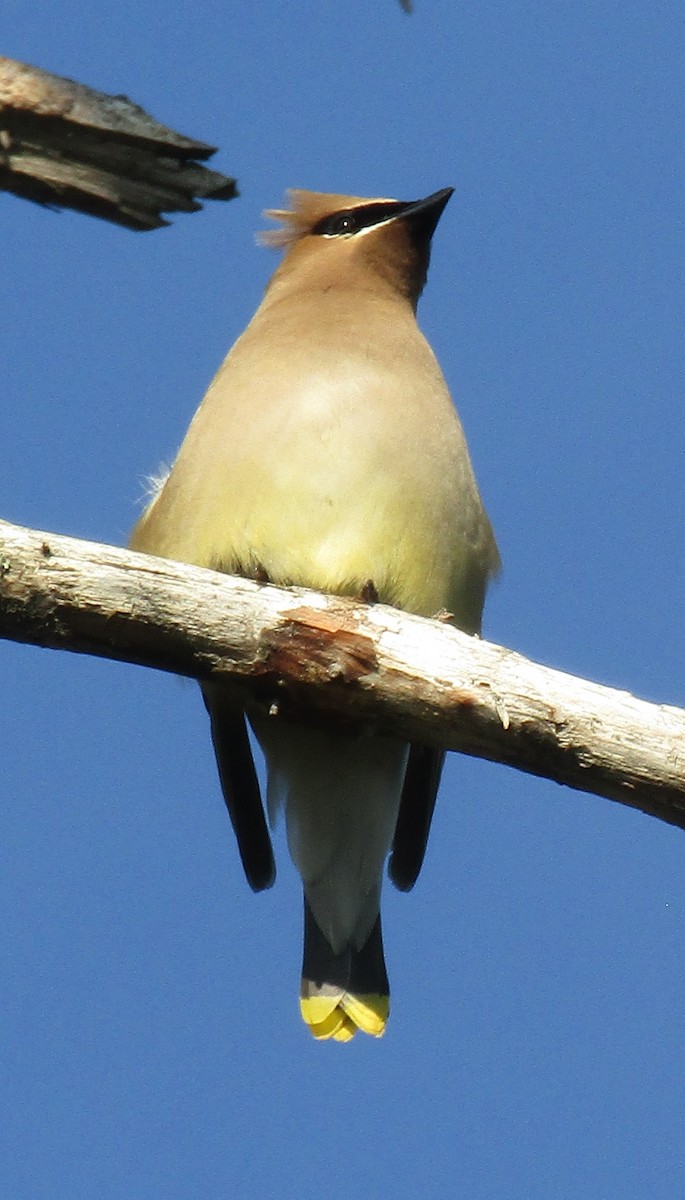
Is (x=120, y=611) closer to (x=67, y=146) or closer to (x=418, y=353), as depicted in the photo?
(x=67, y=146)

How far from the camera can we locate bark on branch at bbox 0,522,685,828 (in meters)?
3.98

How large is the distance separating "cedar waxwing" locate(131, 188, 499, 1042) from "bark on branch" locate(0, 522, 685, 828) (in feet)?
1.44

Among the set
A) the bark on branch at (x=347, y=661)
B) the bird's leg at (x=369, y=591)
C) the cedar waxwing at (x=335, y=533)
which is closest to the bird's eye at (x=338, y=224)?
the cedar waxwing at (x=335, y=533)

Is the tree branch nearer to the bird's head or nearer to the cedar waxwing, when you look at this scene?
the cedar waxwing

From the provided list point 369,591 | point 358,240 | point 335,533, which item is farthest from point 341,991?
point 358,240

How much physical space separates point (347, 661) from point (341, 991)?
1610mm

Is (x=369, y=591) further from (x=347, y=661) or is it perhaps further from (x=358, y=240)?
(x=358, y=240)

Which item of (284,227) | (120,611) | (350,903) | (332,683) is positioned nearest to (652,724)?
(332,683)

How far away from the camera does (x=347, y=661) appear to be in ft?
13.7

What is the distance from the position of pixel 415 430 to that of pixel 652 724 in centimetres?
139

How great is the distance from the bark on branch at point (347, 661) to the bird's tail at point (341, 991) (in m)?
1.41

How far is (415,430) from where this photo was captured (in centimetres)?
504

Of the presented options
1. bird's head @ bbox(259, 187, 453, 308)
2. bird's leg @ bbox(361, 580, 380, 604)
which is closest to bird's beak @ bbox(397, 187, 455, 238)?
bird's head @ bbox(259, 187, 453, 308)

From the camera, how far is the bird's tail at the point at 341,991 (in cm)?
537
